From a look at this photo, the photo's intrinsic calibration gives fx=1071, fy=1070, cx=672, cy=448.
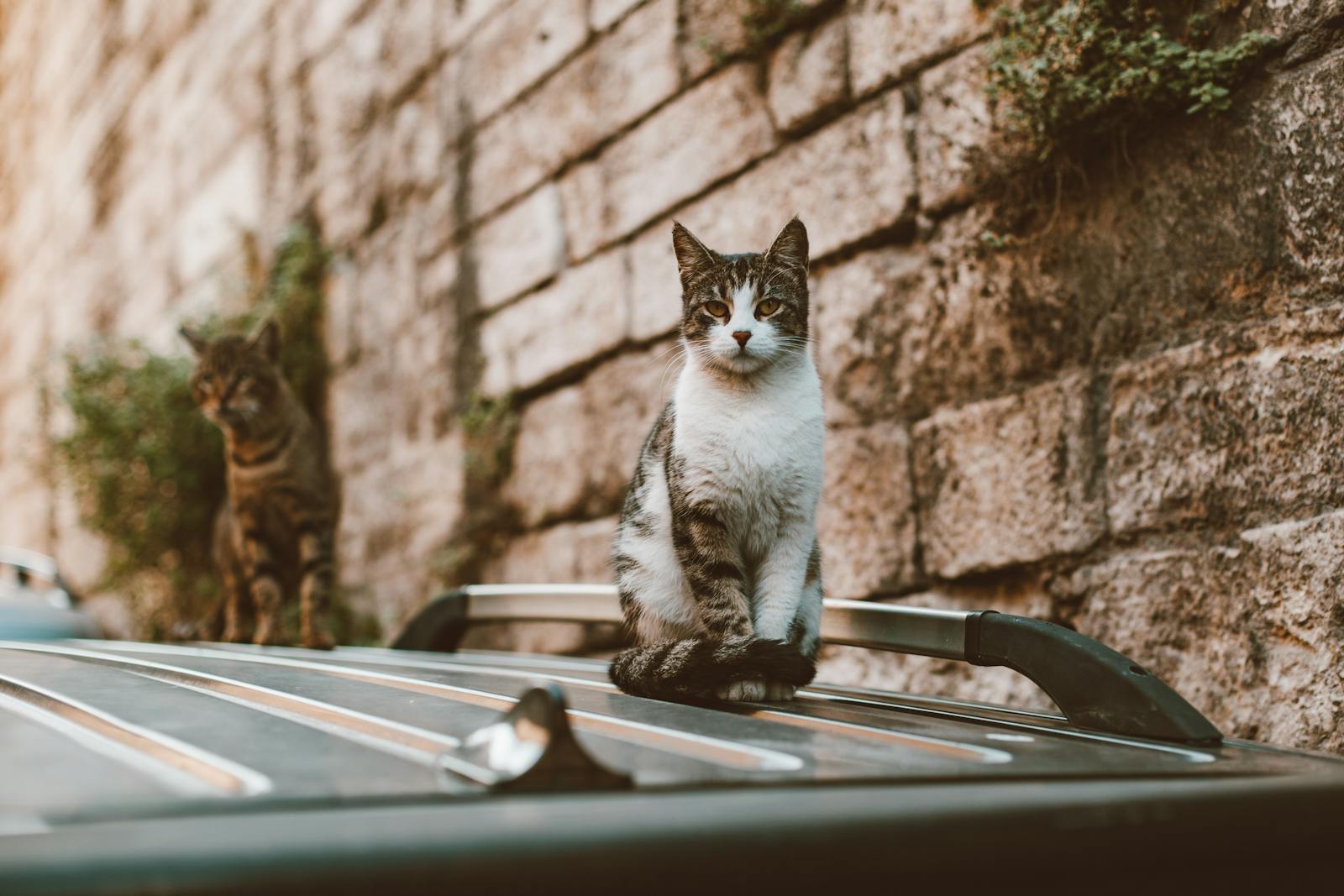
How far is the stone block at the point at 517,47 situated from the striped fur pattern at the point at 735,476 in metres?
1.77

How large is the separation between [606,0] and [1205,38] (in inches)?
74.0

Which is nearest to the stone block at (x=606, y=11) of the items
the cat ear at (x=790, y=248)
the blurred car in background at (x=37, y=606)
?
the cat ear at (x=790, y=248)

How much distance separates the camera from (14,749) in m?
0.74

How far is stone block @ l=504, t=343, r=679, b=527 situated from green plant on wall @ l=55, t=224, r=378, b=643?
1.56 metres

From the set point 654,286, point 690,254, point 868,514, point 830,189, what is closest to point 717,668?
point 690,254

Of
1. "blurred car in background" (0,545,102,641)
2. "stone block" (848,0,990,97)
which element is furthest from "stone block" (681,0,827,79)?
"blurred car in background" (0,545,102,641)

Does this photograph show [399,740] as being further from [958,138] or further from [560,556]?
[560,556]

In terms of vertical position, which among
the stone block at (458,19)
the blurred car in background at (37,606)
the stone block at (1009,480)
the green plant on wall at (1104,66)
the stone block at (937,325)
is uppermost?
the stone block at (458,19)

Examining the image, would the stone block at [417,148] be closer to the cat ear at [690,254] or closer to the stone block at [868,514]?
the stone block at [868,514]

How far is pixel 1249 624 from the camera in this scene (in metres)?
1.81

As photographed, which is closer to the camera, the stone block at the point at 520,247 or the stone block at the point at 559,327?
the stone block at the point at 559,327

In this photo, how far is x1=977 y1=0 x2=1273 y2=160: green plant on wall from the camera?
1.87m

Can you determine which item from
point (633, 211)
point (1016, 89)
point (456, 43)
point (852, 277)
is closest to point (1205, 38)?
point (1016, 89)

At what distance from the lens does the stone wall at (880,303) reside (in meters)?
1.80
